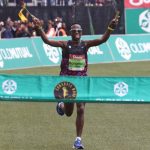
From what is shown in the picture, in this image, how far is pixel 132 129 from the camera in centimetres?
1312

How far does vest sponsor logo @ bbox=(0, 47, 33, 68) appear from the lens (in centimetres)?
2497

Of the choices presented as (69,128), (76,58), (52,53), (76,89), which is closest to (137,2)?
(52,53)

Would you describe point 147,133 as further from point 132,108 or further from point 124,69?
point 124,69

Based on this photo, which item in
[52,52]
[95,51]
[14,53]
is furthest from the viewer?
[95,51]

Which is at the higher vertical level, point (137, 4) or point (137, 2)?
point (137, 2)

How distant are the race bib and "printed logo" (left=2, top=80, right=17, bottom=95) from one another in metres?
1.20

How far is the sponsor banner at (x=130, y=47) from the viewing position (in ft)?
94.8

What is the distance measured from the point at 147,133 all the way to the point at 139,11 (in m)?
23.2

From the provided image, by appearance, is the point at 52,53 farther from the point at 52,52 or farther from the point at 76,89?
the point at 76,89

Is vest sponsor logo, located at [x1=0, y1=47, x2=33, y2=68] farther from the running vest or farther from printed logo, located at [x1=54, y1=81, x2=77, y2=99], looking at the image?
printed logo, located at [x1=54, y1=81, x2=77, y2=99]

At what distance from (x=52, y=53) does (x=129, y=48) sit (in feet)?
14.0

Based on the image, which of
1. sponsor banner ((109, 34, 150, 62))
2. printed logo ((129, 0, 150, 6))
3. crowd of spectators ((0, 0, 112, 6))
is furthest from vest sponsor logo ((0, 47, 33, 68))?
printed logo ((129, 0, 150, 6))

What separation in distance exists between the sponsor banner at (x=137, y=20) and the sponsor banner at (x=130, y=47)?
15.8 ft

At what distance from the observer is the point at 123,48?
29.1m
